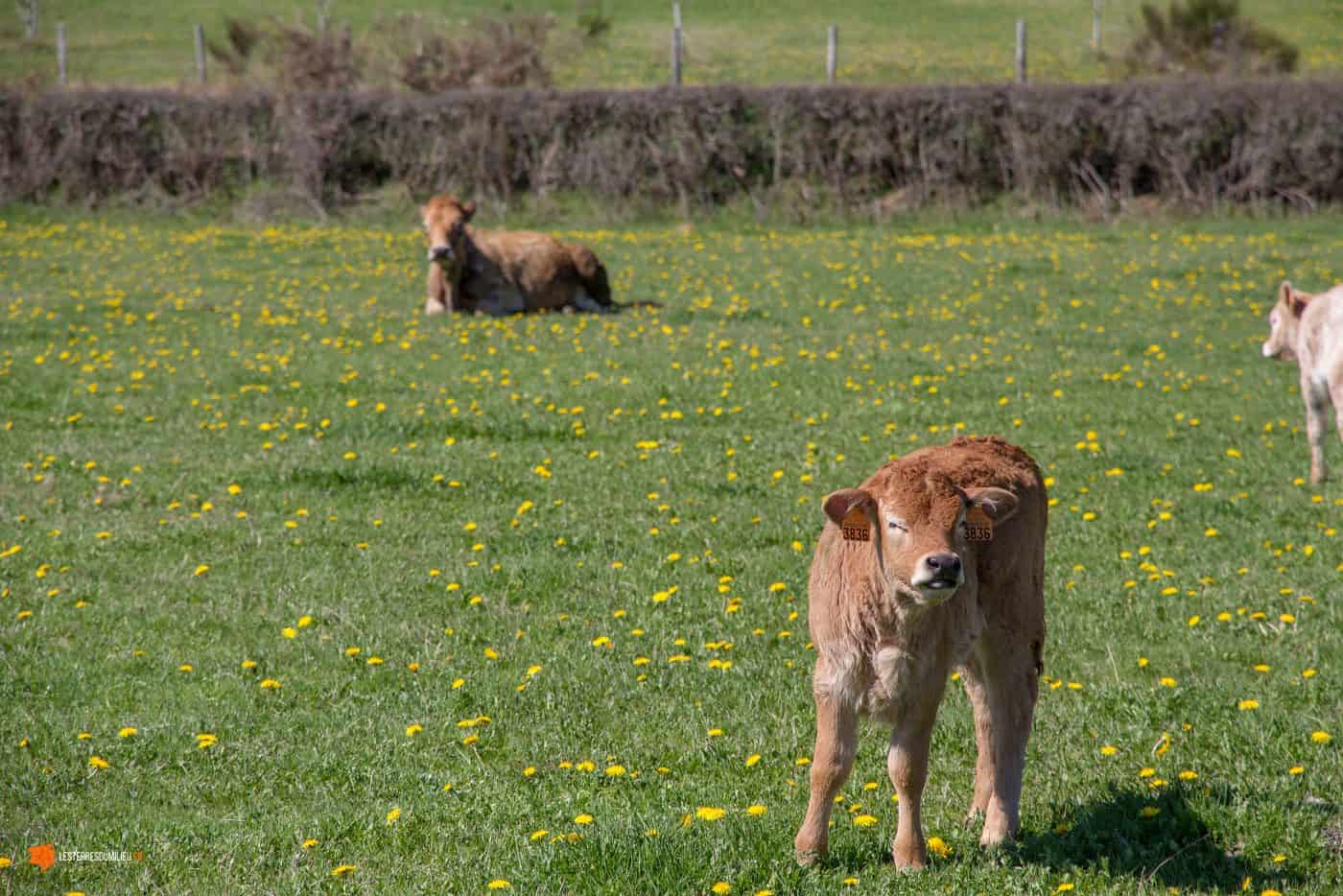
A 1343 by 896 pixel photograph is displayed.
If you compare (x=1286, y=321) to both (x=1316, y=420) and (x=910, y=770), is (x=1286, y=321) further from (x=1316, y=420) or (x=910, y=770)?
(x=910, y=770)

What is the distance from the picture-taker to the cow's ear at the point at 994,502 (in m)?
4.89

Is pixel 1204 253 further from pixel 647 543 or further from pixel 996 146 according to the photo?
pixel 647 543

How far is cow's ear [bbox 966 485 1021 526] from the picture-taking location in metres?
4.89

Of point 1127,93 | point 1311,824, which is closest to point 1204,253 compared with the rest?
point 1127,93

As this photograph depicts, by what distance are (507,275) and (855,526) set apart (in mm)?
14736

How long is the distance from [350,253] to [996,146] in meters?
13.2

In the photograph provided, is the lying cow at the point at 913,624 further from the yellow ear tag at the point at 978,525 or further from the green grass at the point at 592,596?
the green grass at the point at 592,596

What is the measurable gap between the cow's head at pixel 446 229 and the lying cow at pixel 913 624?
1350cm

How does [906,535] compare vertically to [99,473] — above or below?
above

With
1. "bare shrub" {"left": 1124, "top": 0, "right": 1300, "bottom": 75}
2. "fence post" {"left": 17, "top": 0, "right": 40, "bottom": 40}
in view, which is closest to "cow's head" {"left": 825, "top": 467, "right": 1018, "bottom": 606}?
"bare shrub" {"left": 1124, "top": 0, "right": 1300, "bottom": 75}

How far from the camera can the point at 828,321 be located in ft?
57.8

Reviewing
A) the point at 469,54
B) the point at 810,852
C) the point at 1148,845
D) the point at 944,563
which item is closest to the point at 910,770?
the point at 810,852

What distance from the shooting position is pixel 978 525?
4.84 meters

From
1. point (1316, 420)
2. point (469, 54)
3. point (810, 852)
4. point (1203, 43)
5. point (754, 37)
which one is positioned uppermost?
point (754, 37)
